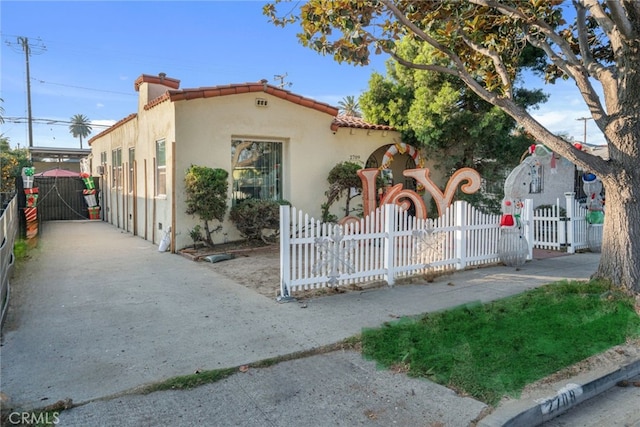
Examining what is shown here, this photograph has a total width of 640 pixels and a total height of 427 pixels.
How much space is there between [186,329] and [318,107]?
8.24 metres

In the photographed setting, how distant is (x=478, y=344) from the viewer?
4.59 metres

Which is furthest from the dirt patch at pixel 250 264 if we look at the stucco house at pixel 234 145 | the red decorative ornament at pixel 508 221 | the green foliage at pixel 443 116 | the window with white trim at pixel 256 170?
the green foliage at pixel 443 116

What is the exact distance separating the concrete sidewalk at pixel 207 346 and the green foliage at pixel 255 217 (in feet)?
8.10

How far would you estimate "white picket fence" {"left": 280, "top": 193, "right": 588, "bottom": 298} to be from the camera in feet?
21.3

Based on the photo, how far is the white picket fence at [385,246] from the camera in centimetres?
650

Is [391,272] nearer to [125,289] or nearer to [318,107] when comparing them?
[125,289]

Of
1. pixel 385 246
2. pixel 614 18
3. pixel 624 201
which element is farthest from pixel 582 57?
pixel 385 246

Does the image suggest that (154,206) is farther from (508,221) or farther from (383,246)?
(508,221)

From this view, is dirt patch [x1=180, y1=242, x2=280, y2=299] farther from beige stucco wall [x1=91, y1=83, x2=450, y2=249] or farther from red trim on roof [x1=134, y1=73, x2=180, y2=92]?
red trim on roof [x1=134, y1=73, x2=180, y2=92]

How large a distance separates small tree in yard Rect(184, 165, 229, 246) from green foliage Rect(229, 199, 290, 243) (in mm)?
387

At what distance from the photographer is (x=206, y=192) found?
10.1 metres

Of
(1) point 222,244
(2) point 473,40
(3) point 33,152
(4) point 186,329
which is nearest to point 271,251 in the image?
(1) point 222,244

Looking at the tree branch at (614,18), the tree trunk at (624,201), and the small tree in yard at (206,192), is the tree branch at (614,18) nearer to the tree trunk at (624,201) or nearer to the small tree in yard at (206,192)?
the tree trunk at (624,201)

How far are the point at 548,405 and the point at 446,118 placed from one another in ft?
34.6
